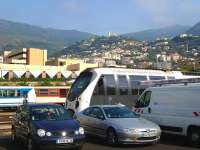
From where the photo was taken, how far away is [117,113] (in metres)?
16.8

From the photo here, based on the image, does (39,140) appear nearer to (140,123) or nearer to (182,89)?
(140,123)

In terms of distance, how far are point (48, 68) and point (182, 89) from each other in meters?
121

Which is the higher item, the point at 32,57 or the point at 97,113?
the point at 32,57

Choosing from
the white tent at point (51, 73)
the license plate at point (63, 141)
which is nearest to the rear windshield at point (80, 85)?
the license plate at point (63, 141)

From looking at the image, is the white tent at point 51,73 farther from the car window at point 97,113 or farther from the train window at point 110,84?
the car window at point 97,113

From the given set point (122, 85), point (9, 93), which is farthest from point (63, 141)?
point (9, 93)

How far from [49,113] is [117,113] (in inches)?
115

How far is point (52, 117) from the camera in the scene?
47.9 ft

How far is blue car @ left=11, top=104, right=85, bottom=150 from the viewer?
13.3 meters

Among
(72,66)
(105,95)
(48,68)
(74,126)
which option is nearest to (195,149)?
(74,126)

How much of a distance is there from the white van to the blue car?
13.2 ft

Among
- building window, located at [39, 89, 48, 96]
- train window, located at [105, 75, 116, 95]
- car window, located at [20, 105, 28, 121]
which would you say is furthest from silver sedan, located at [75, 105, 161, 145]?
building window, located at [39, 89, 48, 96]

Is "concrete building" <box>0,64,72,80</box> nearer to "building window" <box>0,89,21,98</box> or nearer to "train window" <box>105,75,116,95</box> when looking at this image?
"building window" <box>0,89,21,98</box>

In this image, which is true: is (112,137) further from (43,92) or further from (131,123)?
(43,92)
